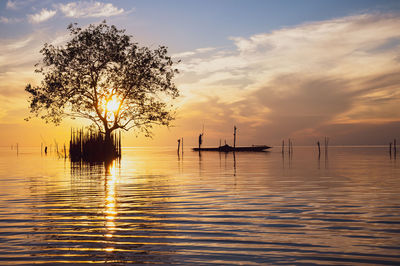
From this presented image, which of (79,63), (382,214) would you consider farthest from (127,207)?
(79,63)

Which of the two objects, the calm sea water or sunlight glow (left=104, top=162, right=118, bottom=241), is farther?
sunlight glow (left=104, top=162, right=118, bottom=241)

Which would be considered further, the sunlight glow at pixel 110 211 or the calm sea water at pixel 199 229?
the sunlight glow at pixel 110 211

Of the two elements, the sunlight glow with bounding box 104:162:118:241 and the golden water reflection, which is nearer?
the golden water reflection

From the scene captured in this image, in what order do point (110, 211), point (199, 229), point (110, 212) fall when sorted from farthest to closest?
1. point (110, 211)
2. point (110, 212)
3. point (199, 229)

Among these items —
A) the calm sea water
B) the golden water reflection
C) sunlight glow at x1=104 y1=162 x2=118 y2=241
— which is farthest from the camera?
sunlight glow at x1=104 y1=162 x2=118 y2=241

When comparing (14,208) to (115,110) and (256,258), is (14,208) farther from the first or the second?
(115,110)

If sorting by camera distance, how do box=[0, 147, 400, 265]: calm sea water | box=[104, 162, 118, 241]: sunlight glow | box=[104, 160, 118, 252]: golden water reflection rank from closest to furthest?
box=[0, 147, 400, 265]: calm sea water → box=[104, 160, 118, 252]: golden water reflection → box=[104, 162, 118, 241]: sunlight glow

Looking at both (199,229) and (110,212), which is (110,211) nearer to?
(110,212)

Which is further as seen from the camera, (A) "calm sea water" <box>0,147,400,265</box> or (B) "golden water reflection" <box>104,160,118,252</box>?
(B) "golden water reflection" <box>104,160,118,252</box>

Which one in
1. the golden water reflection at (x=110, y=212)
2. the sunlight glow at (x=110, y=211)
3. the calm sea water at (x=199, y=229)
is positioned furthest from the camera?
the sunlight glow at (x=110, y=211)

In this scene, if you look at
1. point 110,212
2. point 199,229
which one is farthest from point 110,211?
point 199,229

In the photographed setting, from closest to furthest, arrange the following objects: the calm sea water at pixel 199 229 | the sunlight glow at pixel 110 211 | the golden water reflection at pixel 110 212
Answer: the calm sea water at pixel 199 229 < the golden water reflection at pixel 110 212 < the sunlight glow at pixel 110 211

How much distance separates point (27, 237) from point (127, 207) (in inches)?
150

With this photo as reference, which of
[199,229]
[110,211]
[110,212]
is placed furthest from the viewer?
[110,211]
